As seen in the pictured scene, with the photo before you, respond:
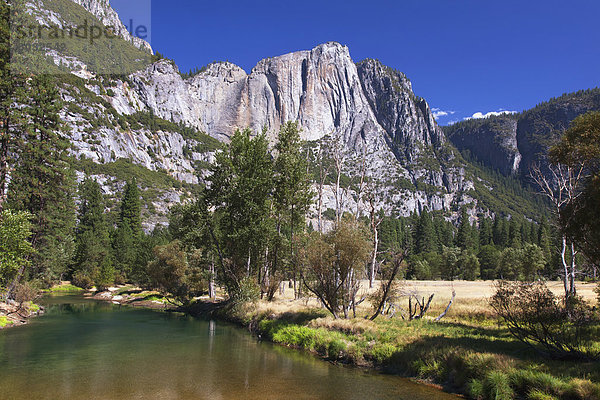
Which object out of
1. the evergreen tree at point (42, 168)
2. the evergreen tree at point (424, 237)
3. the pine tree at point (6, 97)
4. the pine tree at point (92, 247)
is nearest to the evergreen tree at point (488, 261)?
the evergreen tree at point (424, 237)

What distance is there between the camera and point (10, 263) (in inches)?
1045

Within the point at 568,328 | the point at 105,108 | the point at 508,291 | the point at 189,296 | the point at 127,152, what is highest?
the point at 105,108

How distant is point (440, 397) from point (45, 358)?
762 inches

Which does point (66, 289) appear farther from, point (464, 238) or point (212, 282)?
point (464, 238)

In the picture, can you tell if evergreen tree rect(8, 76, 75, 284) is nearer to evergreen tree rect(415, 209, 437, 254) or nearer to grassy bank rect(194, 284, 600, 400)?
grassy bank rect(194, 284, 600, 400)

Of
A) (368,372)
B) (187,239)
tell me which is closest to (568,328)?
(368,372)

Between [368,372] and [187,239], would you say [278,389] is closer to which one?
[368,372]

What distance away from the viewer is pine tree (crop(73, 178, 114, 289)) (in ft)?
242

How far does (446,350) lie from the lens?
15781mm

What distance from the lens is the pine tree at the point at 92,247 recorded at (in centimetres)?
7375

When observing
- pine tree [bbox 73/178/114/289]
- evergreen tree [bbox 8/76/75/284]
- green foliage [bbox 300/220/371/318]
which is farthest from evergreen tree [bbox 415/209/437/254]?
evergreen tree [bbox 8/76/75/284]

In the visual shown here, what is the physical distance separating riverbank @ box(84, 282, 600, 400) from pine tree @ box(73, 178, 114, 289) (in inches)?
2166

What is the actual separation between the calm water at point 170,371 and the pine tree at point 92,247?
1979 inches

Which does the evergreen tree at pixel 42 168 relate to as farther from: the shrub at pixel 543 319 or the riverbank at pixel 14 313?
the shrub at pixel 543 319
